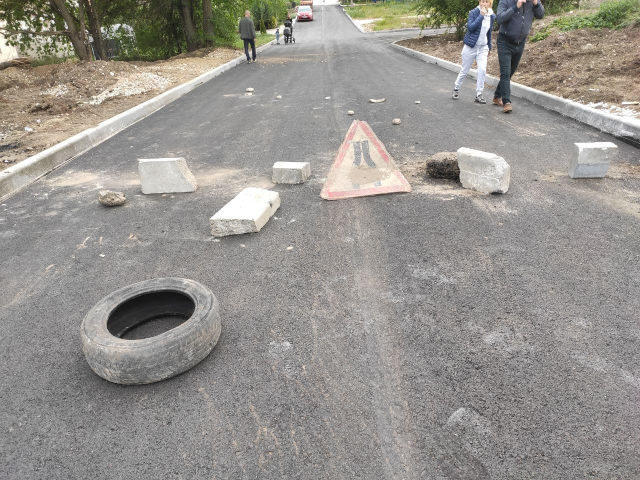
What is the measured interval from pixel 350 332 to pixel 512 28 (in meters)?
7.01

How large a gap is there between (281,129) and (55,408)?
20.4ft

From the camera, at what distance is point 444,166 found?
4973 millimetres

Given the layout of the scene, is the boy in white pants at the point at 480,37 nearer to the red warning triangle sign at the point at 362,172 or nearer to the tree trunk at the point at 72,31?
the red warning triangle sign at the point at 362,172

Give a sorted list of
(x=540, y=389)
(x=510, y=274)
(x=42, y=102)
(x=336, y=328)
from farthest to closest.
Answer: (x=42, y=102)
(x=510, y=274)
(x=336, y=328)
(x=540, y=389)

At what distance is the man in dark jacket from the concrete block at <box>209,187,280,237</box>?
5673mm

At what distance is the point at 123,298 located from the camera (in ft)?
9.39

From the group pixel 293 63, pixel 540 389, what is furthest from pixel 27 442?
pixel 293 63

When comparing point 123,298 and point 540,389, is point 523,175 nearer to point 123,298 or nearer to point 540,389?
point 540,389

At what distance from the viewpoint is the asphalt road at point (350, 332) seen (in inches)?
79.1

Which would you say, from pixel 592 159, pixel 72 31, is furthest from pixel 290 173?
pixel 72 31

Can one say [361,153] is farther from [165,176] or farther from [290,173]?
[165,176]

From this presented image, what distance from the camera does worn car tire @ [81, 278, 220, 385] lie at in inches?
93.7

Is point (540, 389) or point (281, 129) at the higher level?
point (281, 129)

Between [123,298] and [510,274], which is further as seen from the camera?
[510,274]
